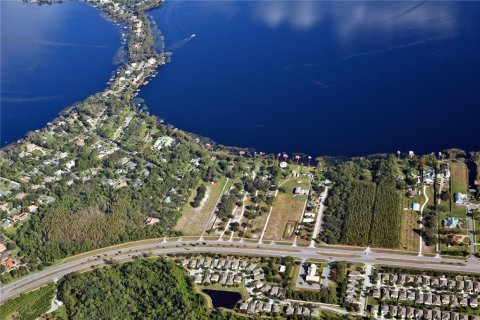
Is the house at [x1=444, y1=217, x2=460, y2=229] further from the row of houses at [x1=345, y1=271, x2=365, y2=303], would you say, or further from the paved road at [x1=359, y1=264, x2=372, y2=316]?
the row of houses at [x1=345, y1=271, x2=365, y2=303]

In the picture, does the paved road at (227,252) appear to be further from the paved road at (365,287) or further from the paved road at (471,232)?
the paved road at (471,232)

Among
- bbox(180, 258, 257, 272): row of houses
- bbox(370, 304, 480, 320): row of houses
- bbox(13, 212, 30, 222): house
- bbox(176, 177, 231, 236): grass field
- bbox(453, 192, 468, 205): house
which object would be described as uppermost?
bbox(453, 192, 468, 205): house

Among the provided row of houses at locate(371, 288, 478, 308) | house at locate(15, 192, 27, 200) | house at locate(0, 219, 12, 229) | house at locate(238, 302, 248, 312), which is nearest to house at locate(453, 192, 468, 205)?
row of houses at locate(371, 288, 478, 308)

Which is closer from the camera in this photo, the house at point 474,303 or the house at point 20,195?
the house at point 474,303

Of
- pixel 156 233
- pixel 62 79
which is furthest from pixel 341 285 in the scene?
pixel 62 79

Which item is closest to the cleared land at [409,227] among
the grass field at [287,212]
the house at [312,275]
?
the house at [312,275]

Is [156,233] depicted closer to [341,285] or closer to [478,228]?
[341,285]
